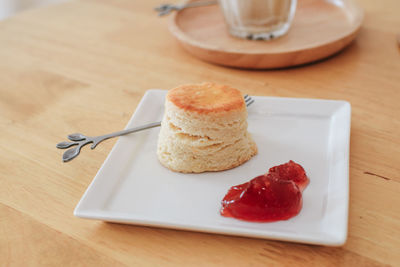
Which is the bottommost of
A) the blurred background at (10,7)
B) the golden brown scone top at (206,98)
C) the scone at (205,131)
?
the blurred background at (10,7)

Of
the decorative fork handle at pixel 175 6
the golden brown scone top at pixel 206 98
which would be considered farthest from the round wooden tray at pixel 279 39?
the golden brown scone top at pixel 206 98

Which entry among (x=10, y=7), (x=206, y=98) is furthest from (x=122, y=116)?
Answer: (x=10, y=7)

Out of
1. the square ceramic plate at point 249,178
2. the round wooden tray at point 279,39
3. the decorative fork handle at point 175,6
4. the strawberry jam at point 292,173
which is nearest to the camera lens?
the square ceramic plate at point 249,178

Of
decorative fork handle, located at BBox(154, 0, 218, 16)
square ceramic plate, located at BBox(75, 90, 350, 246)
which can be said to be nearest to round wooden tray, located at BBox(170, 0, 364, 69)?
decorative fork handle, located at BBox(154, 0, 218, 16)

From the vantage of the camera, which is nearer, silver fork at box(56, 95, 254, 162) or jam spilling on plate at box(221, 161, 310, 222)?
jam spilling on plate at box(221, 161, 310, 222)

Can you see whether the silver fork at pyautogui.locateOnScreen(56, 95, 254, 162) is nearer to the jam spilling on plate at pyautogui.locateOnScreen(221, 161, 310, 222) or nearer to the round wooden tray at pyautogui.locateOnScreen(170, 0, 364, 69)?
the jam spilling on plate at pyautogui.locateOnScreen(221, 161, 310, 222)

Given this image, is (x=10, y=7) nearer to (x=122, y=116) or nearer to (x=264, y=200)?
(x=122, y=116)

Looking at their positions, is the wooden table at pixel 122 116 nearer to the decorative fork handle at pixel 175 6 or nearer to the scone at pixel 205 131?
the decorative fork handle at pixel 175 6

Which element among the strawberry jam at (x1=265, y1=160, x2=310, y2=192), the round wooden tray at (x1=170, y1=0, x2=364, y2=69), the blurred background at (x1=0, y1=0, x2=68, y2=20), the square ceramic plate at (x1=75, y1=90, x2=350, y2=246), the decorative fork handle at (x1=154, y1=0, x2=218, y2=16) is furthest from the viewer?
the blurred background at (x1=0, y1=0, x2=68, y2=20)
